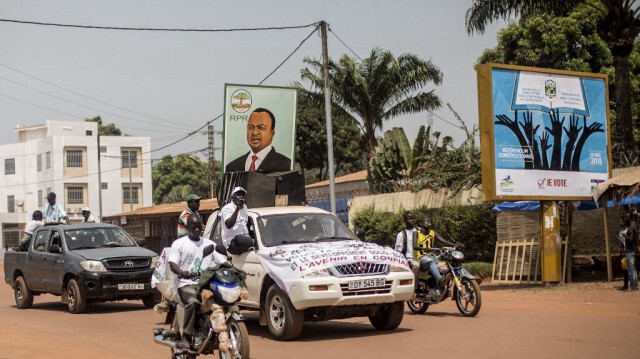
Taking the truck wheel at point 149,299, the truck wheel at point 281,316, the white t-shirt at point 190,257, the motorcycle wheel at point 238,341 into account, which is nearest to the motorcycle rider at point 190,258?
the white t-shirt at point 190,257

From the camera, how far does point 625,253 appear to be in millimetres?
18484

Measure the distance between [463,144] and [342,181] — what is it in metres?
17.1

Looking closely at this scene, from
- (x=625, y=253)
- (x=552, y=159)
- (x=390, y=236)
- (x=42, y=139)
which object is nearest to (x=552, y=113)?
(x=552, y=159)

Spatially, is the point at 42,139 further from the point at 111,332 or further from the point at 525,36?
the point at 111,332

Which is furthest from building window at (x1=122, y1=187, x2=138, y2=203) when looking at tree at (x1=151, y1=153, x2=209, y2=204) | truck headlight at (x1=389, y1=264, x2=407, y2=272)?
truck headlight at (x1=389, y1=264, x2=407, y2=272)

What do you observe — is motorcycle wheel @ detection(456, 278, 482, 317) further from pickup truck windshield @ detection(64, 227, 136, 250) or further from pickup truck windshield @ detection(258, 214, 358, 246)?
pickup truck windshield @ detection(64, 227, 136, 250)

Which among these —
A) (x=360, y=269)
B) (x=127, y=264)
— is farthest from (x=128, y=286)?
A: (x=360, y=269)

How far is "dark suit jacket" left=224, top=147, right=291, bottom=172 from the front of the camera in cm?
3170

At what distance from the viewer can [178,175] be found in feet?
328

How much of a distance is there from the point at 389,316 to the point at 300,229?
1.85 meters

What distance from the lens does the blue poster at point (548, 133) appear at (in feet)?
66.0

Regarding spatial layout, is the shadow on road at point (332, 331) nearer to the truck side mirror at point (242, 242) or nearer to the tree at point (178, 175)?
the truck side mirror at point (242, 242)

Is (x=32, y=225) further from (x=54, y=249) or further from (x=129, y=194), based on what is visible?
(x=129, y=194)

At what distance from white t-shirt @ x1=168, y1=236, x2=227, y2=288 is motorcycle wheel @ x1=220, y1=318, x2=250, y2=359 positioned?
0.81 m
